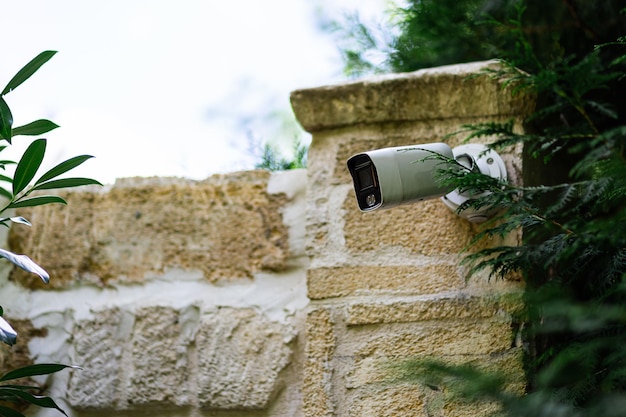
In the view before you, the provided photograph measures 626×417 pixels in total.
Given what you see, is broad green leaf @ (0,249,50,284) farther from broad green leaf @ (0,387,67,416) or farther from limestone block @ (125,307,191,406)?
limestone block @ (125,307,191,406)

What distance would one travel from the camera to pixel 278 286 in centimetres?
139

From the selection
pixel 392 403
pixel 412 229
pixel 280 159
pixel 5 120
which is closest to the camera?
pixel 5 120

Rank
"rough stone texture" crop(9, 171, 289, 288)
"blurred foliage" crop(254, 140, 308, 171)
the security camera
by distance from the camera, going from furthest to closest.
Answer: "blurred foliage" crop(254, 140, 308, 171) → "rough stone texture" crop(9, 171, 289, 288) → the security camera

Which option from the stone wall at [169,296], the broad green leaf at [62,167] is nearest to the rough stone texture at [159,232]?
the stone wall at [169,296]

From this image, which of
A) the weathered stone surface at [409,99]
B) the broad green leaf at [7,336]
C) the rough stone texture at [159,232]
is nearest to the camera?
the broad green leaf at [7,336]

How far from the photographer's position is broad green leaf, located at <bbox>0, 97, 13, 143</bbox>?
3.40 feet

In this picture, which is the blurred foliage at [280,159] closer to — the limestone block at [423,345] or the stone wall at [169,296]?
the stone wall at [169,296]

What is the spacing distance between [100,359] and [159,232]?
27 cm

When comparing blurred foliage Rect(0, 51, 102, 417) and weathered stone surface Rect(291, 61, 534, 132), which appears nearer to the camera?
blurred foliage Rect(0, 51, 102, 417)

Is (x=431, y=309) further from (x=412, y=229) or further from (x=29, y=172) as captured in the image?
(x=29, y=172)

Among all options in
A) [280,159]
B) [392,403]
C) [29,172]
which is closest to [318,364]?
[392,403]

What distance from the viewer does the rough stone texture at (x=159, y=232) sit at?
142cm

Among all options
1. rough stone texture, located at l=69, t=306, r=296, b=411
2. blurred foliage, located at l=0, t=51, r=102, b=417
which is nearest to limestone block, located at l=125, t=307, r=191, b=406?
rough stone texture, located at l=69, t=306, r=296, b=411

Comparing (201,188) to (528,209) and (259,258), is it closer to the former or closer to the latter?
(259,258)
